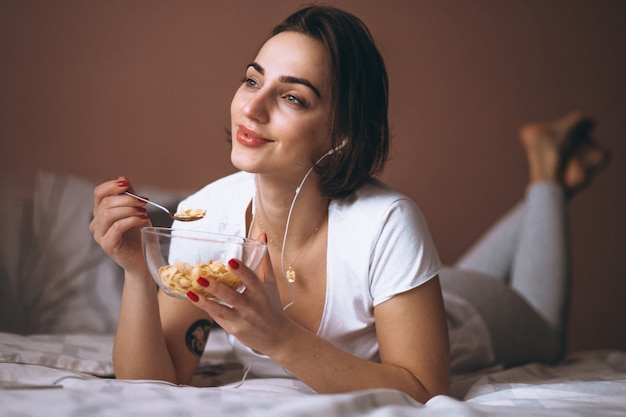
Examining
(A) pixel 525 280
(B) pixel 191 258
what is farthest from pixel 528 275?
(B) pixel 191 258

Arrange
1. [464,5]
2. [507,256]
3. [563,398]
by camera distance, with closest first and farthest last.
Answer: [563,398] → [507,256] → [464,5]

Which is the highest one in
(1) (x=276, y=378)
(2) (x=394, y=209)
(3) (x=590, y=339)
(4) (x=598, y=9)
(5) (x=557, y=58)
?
(4) (x=598, y=9)

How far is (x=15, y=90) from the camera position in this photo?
59.6 inches

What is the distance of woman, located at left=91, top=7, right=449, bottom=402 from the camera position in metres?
0.92

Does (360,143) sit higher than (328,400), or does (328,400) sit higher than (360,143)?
(360,143)

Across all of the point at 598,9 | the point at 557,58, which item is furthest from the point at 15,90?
the point at 598,9

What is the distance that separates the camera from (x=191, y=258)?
81cm

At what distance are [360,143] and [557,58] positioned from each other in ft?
5.44

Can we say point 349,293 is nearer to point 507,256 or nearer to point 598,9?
point 507,256

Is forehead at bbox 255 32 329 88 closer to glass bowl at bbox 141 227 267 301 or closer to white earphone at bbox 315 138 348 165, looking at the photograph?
white earphone at bbox 315 138 348 165

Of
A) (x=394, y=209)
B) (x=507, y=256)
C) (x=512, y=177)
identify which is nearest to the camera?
(x=394, y=209)

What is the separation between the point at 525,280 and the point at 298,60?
3.50 feet

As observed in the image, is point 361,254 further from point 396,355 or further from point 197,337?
point 197,337

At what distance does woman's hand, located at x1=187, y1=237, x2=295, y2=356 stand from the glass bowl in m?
0.02
